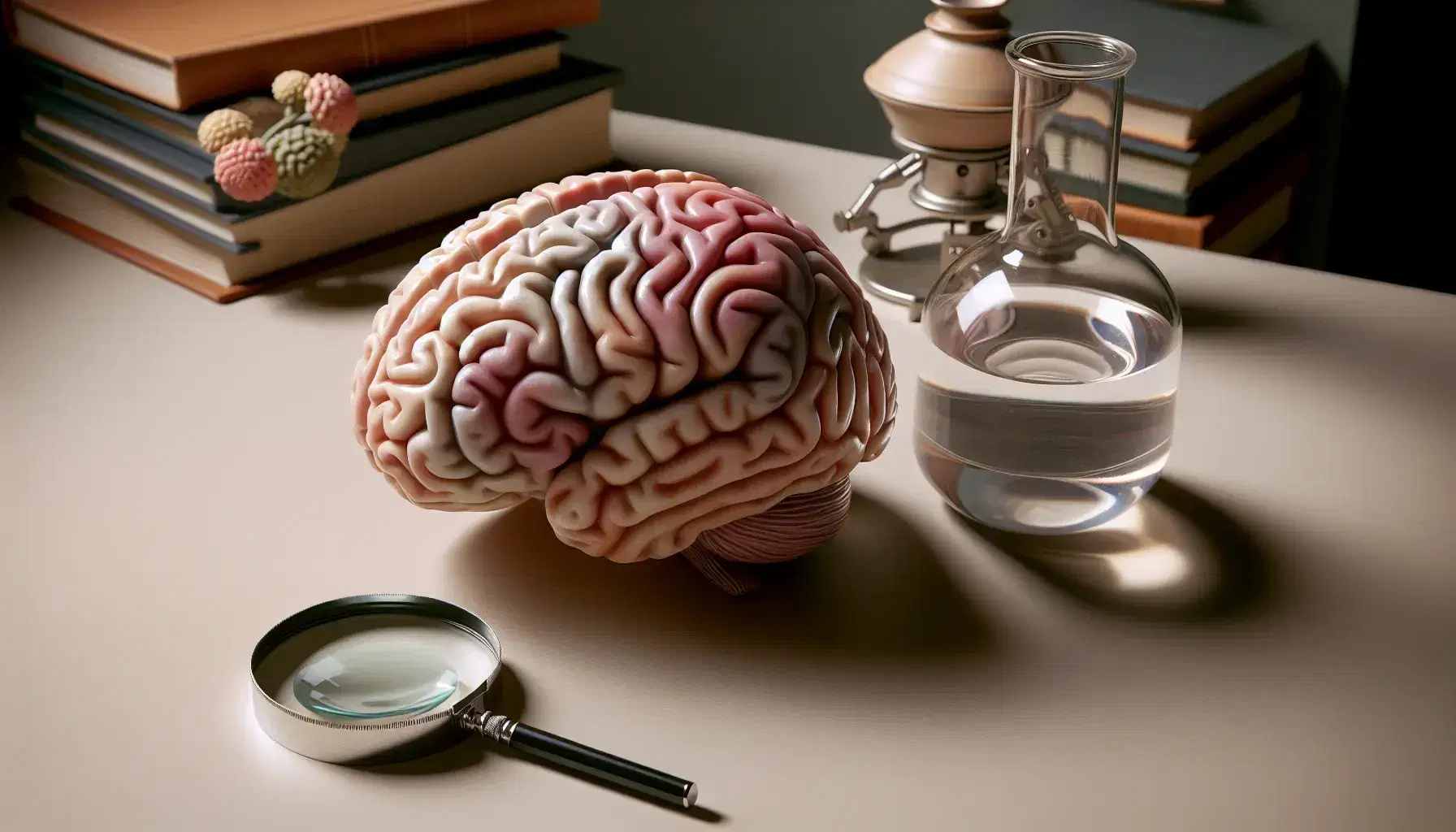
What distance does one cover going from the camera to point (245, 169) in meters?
1.21

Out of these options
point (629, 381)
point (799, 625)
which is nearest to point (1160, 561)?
point (799, 625)

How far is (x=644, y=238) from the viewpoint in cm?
85

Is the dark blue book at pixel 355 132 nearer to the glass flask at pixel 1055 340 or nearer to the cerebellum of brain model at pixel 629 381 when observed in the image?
the cerebellum of brain model at pixel 629 381

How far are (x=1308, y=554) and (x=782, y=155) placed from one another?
0.83 m

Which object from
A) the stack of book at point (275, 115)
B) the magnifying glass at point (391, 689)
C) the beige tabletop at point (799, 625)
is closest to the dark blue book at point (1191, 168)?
the beige tabletop at point (799, 625)

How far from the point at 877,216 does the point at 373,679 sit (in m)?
0.73

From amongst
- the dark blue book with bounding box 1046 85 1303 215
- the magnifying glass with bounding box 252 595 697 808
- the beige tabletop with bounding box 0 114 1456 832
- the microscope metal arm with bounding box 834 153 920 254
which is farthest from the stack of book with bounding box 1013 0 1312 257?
the magnifying glass with bounding box 252 595 697 808

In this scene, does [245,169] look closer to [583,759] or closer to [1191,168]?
[583,759]

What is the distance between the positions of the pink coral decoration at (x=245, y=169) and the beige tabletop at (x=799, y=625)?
122mm

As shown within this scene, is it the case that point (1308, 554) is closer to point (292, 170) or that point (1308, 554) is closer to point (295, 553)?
point (295, 553)

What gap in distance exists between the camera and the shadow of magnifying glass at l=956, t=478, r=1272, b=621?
902 millimetres

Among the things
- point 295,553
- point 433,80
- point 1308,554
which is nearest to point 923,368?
point 1308,554

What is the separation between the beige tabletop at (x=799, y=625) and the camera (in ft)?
2.45

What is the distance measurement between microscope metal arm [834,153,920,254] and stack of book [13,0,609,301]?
0.34 meters
